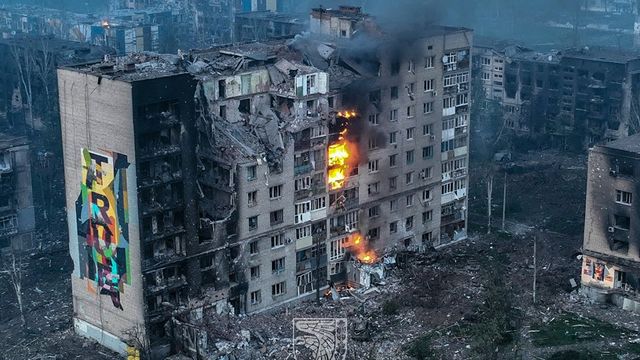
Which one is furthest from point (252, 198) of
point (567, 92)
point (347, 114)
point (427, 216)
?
point (567, 92)

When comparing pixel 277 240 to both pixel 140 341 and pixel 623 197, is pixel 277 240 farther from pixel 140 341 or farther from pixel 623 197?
pixel 623 197

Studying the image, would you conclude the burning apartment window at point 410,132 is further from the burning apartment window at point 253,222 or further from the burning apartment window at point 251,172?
the burning apartment window at point 253,222

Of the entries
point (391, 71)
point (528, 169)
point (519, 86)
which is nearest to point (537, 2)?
point (519, 86)

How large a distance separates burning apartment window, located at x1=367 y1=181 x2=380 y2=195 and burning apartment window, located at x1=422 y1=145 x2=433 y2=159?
14.2 feet

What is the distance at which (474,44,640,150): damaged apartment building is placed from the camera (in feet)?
294

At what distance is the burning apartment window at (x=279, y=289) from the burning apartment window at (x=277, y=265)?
29.8 inches

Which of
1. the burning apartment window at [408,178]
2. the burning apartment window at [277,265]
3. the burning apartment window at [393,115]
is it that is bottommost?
the burning apartment window at [277,265]

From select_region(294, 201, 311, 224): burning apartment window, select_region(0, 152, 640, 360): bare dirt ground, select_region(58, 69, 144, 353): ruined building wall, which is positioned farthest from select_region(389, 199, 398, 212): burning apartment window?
select_region(58, 69, 144, 353): ruined building wall

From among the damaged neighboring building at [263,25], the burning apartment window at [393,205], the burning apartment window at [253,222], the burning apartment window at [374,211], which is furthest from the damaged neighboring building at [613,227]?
the damaged neighboring building at [263,25]

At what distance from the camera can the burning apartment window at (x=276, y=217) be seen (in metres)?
54.9

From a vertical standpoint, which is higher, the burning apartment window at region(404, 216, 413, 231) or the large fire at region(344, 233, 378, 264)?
the burning apartment window at region(404, 216, 413, 231)

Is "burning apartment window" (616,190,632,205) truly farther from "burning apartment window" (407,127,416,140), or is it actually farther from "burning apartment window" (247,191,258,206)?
"burning apartment window" (247,191,258,206)

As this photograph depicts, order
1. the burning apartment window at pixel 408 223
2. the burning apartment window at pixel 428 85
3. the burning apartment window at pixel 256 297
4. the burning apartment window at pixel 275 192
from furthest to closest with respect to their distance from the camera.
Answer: the burning apartment window at pixel 408 223
the burning apartment window at pixel 428 85
the burning apartment window at pixel 256 297
the burning apartment window at pixel 275 192

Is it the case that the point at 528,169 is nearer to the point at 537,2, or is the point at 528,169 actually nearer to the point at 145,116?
the point at 145,116
